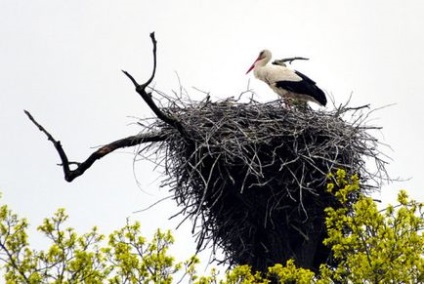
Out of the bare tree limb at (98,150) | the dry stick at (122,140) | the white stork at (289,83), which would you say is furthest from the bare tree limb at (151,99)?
the white stork at (289,83)

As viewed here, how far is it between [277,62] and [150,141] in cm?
302

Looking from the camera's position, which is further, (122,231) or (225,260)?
(225,260)

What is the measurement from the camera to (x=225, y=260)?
9070 mm

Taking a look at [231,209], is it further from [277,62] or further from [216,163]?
[277,62]

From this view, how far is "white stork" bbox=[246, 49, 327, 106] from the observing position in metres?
10.1

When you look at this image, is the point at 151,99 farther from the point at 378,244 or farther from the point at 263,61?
the point at 263,61

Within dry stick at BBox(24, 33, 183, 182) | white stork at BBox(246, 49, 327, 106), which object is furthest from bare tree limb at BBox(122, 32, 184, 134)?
white stork at BBox(246, 49, 327, 106)

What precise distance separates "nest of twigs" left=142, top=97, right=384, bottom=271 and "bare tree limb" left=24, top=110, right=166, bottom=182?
14 centimetres

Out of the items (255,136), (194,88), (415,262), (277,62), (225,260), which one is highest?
(277,62)

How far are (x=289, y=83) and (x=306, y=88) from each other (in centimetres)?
25

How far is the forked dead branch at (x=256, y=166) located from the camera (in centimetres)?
822

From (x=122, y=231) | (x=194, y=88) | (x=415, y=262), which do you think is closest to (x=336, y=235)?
(x=415, y=262)

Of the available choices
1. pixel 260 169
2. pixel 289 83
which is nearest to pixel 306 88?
pixel 289 83

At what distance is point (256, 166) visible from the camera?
320 inches
